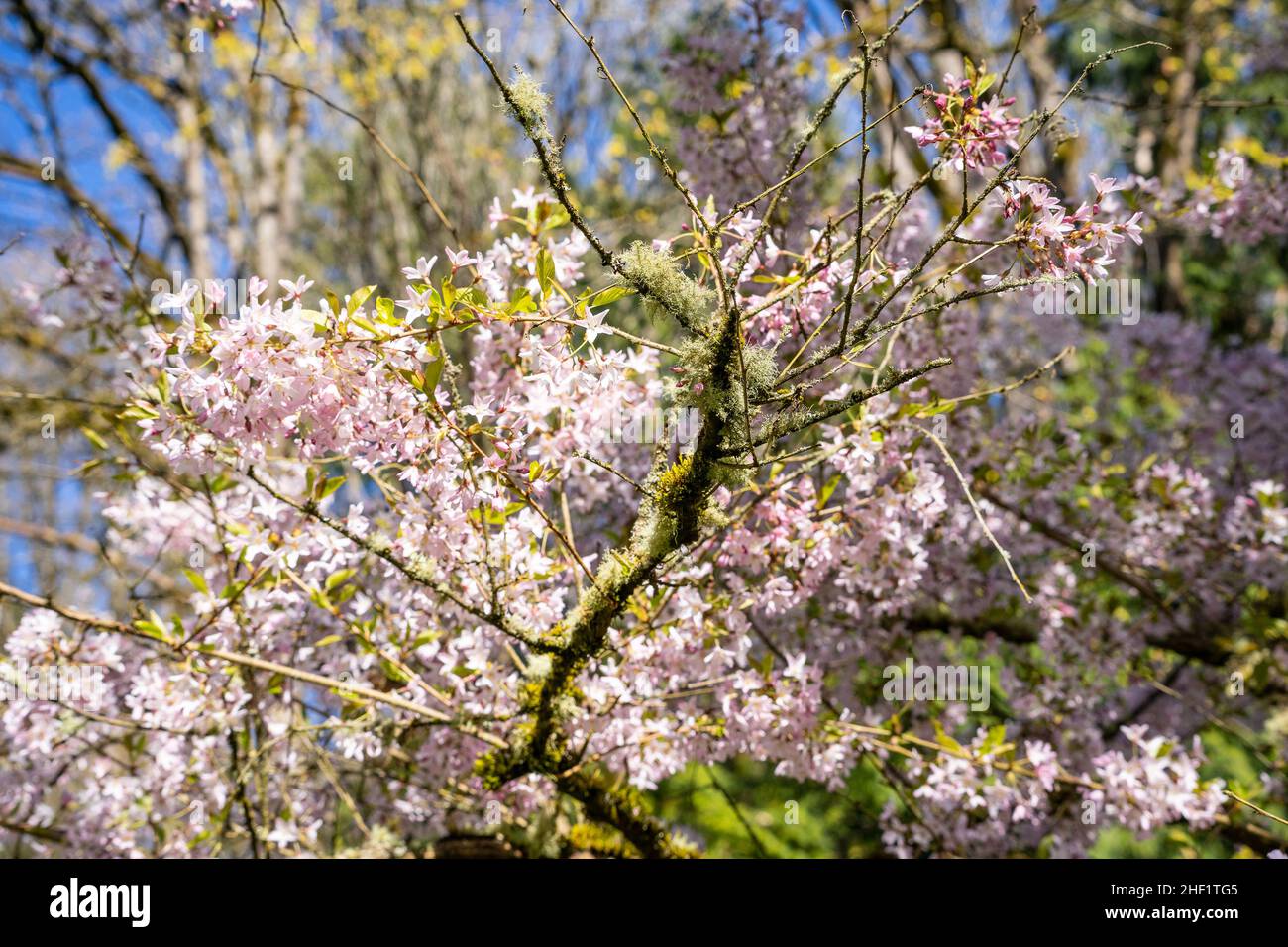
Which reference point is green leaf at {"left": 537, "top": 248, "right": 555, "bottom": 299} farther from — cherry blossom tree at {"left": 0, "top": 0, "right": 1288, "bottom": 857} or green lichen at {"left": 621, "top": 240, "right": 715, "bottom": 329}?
green lichen at {"left": 621, "top": 240, "right": 715, "bottom": 329}

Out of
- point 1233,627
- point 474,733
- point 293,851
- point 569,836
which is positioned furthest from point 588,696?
point 1233,627

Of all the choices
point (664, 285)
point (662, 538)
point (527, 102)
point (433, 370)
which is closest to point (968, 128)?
point (664, 285)

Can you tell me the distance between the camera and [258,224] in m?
6.23

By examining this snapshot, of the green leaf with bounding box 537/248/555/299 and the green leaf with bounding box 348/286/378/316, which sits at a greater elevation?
the green leaf with bounding box 537/248/555/299

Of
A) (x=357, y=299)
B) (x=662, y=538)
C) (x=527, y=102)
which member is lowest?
(x=662, y=538)

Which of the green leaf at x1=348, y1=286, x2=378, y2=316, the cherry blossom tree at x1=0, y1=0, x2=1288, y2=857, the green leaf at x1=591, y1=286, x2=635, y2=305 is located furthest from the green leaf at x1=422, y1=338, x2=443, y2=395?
the green leaf at x1=591, y1=286, x2=635, y2=305

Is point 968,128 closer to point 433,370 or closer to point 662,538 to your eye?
point 662,538

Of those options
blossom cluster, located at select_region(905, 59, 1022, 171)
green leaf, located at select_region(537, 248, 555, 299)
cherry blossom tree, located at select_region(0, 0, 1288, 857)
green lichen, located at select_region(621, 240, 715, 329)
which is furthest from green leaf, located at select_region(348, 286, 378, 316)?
blossom cluster, located at select_region(905, 59, 1022, 171)

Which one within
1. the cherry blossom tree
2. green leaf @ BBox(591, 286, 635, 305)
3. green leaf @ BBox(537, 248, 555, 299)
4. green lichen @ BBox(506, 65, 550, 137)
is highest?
green lichen @ BBox(506, 65, 550, 137)

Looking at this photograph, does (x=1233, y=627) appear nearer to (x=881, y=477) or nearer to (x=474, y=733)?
(x=881, y=477)

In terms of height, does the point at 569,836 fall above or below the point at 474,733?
below

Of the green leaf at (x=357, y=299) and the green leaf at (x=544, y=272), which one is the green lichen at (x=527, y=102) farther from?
the green leaf at (x=357, y=299)

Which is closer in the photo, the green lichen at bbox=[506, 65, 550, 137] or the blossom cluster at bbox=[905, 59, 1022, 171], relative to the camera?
the green lichen at bbox=[506, 65, 550, 137]
